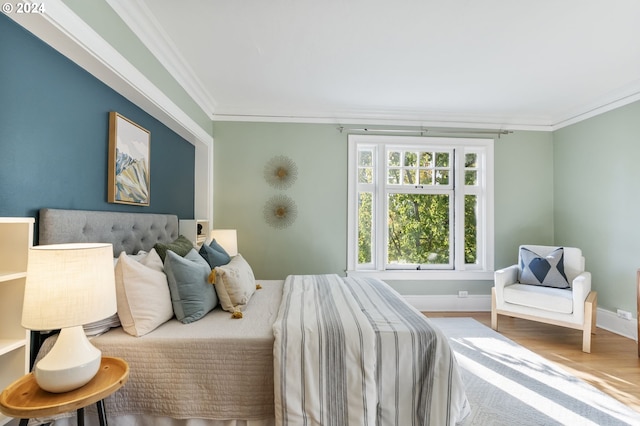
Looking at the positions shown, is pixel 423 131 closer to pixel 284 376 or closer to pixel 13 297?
pixel 284 376

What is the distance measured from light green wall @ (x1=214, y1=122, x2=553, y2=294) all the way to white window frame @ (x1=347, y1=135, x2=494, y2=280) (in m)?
0.10

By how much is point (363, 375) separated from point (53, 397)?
48.9 inches

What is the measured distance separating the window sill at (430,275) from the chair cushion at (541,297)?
0.64 m

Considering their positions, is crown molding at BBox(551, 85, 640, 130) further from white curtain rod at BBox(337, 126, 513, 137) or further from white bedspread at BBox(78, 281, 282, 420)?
white bedspread at BBox(78, 281, 282, 420)

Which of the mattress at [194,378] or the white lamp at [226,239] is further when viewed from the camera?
the white lamp at [226,239]

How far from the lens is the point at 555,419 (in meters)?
1.79

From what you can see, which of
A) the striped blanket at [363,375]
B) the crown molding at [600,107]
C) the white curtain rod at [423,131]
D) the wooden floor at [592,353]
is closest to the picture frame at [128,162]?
the striped blanket at [363,375]

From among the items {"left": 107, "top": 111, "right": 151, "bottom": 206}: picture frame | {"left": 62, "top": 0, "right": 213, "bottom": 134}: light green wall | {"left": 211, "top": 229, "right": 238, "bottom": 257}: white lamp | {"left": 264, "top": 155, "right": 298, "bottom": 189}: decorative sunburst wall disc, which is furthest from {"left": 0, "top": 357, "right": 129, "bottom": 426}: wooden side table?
{"left": 264, "top": 155, "right": 298, "bottom": 189}: decorative sunburst wall disc

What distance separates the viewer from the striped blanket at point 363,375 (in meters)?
1.40

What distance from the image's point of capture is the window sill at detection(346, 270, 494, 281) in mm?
3791

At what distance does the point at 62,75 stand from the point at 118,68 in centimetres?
28

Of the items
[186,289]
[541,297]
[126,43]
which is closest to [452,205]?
[541,297]

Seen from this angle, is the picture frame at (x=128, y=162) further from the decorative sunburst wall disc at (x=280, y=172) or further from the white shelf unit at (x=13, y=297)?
the decorative sunburst wall disc at (x=280, y=172)

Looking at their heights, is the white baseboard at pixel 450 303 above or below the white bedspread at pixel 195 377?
below
